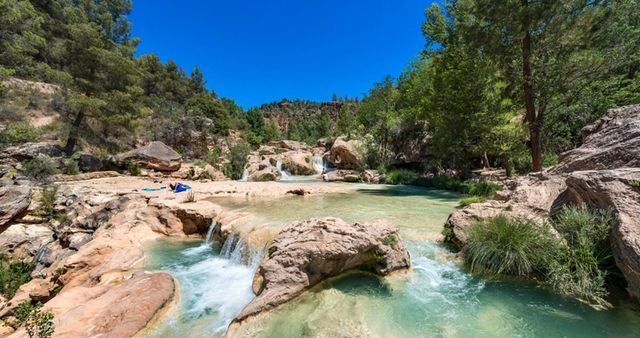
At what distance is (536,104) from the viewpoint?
1300 centimetres

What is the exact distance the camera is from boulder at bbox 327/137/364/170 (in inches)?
1190

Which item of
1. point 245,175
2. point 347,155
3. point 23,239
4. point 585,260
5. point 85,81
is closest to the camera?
point 585,260

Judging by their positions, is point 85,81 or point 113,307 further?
point 85,81

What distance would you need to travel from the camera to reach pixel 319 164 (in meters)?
34.4

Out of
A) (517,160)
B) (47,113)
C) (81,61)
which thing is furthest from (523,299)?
(47,113)

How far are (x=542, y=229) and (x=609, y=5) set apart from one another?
36.1 feet

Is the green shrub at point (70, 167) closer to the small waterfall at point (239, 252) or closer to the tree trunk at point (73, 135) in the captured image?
the tree trunk at point (73, 135)

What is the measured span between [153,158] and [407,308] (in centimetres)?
2593

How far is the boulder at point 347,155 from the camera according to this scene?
30.2 metres

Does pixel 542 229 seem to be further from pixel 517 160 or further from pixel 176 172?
pixel 176 172

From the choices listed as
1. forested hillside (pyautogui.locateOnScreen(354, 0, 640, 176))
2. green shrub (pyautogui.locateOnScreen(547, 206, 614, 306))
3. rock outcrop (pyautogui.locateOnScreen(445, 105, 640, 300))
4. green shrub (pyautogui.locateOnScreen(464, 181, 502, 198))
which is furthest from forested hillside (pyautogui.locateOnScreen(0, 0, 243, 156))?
green shrub (pyautogui.locateOnScreen(464, 181, 502, 198))

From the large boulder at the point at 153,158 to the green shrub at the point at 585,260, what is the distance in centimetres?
2691

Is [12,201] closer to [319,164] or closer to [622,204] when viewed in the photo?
[622,204]

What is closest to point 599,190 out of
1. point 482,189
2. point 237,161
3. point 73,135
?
point 482,189
